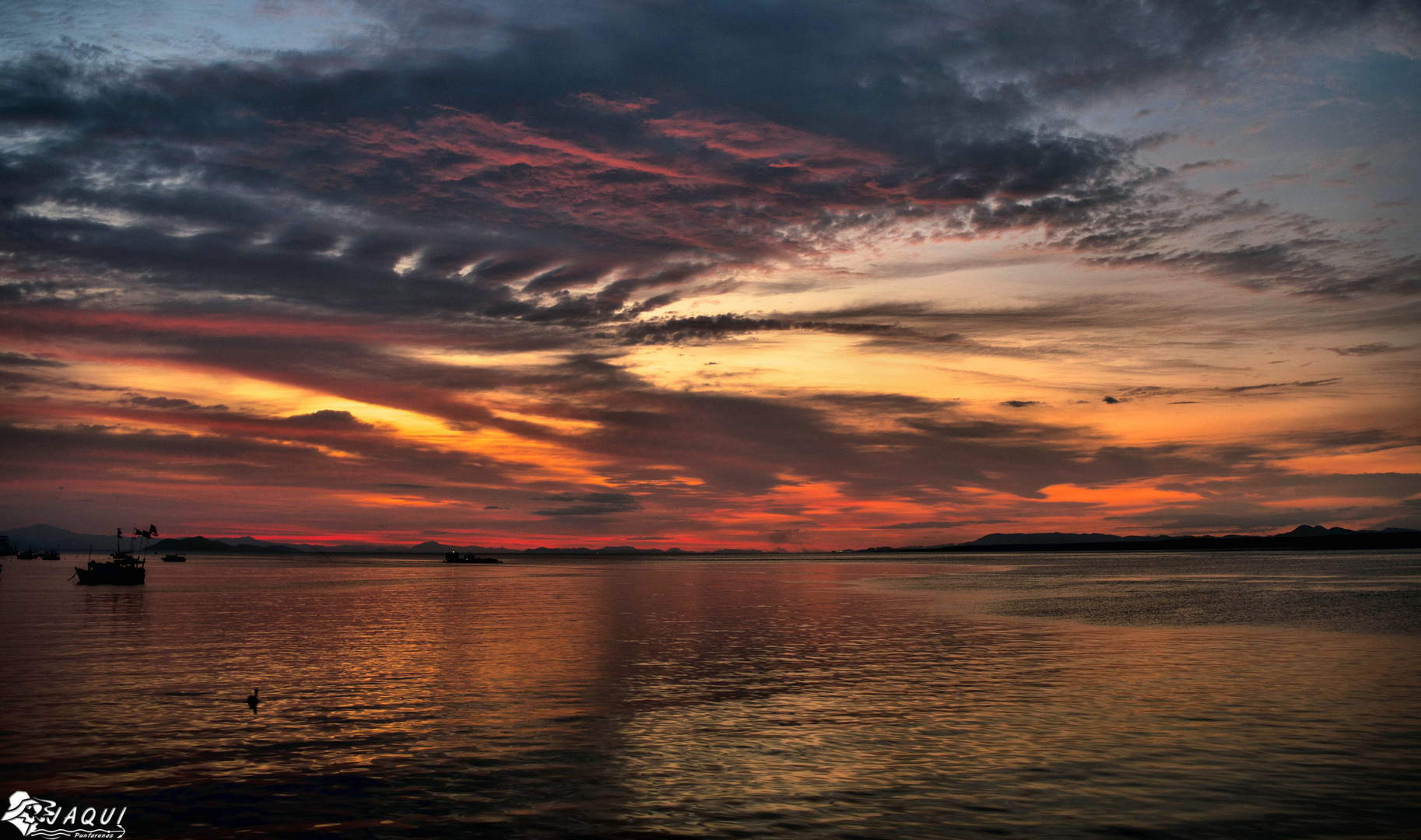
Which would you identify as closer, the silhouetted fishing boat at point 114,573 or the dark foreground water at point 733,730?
the dark foreground water at point 733,730

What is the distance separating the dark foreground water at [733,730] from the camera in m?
17.6

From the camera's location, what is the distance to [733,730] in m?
25.3

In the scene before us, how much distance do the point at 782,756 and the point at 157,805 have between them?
1410 centimetres

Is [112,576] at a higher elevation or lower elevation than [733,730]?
lower

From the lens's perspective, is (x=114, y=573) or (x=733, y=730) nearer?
(x=733, y=730)

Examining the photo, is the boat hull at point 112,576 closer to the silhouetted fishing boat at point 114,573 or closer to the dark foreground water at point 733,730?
the silhouetted fishing boat at point 114,573

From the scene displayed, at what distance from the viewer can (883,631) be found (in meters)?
53.7

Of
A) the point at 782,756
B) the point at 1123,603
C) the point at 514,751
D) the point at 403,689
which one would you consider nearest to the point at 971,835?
the point at 782,756

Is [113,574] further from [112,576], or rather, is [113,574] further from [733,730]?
[733,730]

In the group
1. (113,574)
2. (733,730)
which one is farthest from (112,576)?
(733,730)

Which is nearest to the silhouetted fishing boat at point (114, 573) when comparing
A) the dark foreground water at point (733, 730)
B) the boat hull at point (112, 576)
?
the boat hull at point (112, 576)

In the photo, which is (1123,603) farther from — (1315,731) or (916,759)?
(916,759)

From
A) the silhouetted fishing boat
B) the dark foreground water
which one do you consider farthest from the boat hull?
the dark foreground water

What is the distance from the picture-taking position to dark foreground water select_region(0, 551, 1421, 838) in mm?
17578
